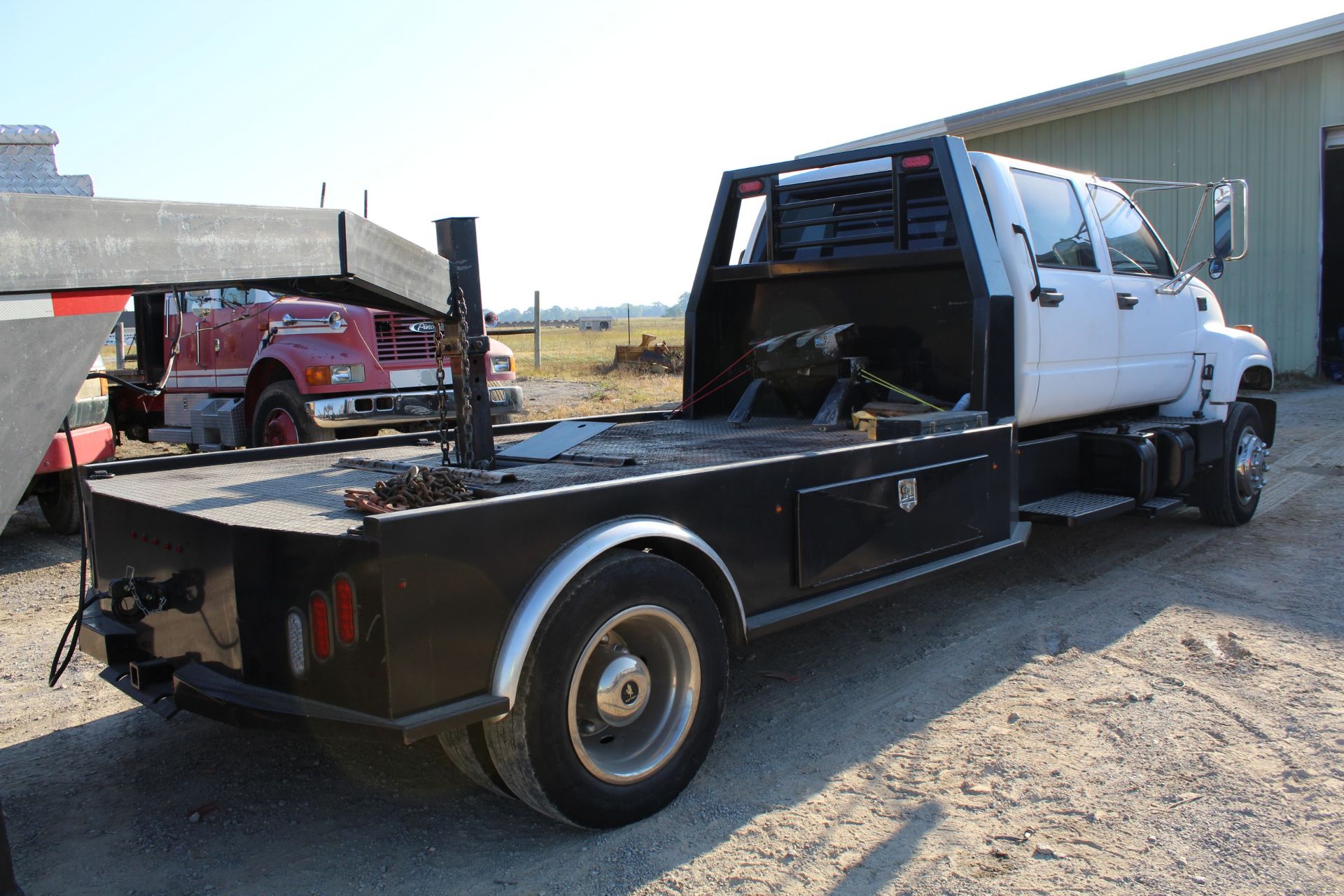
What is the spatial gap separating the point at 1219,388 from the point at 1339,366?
518 inches

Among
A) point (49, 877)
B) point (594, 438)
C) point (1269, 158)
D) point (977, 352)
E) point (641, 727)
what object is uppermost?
point (1269, 158)

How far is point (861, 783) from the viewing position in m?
3.55

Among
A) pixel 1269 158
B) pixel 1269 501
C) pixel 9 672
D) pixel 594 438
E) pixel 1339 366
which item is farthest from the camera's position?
pixel 1339 366

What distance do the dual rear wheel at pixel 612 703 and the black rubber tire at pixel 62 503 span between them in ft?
19.4

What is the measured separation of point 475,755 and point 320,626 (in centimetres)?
63

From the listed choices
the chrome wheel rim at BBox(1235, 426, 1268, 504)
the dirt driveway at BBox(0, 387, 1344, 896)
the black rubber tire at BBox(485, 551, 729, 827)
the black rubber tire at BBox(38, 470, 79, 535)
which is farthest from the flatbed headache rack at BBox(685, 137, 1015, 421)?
the black rubber tire at BBox(38, 470, 79, 535)

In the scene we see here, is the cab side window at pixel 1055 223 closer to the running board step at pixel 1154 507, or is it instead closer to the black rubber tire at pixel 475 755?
the running board step at pixel 1154 507

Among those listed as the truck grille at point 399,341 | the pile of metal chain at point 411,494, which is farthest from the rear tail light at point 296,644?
the truck grille at point 399,341

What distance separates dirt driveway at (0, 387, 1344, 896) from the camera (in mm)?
3006

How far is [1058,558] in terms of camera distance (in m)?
6.67

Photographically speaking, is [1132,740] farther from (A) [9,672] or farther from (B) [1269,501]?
(B) [1269,501]

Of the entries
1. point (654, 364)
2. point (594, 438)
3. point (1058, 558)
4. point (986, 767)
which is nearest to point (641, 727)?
point (986, 767)

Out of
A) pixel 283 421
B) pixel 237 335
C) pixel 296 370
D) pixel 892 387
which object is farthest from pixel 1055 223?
pixel 237 335

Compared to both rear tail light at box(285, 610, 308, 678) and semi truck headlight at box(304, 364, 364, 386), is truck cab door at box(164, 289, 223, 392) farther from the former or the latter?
rear tail light at box(285, 610, 308, 678)
